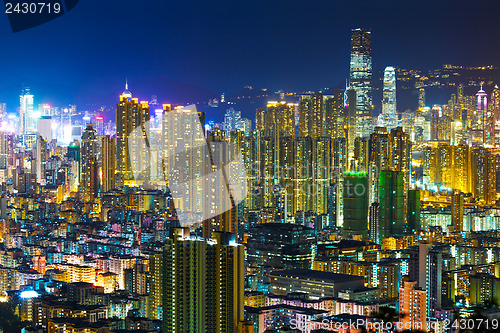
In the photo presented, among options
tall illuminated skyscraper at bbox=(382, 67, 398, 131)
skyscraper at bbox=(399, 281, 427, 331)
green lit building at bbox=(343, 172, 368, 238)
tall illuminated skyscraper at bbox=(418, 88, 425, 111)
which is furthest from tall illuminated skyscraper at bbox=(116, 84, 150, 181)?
skyscraper at bbox=(399, 281, 427, 331)

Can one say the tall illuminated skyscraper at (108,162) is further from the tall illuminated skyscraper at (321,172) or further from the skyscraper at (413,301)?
the skyscraper at (413,301)

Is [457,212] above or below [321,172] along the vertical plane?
below

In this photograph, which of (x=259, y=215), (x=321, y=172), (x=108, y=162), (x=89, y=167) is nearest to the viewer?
(x=259, y=215)

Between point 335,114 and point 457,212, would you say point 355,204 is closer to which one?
point 457,212

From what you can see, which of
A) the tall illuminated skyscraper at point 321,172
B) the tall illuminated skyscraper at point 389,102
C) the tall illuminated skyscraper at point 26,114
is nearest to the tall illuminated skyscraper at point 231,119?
the tall illuminated skyscraper at point 321,172

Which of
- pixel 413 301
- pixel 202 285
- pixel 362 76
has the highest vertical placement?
pixel 362 76

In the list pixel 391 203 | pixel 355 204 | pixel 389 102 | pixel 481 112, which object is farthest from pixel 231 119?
pixel 481 112

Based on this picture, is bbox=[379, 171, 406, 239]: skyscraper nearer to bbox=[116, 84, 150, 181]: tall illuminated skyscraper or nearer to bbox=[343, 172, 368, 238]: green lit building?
bbox=[343, 172, 368, 238]: green lit building

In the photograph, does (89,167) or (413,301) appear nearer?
(413,301)
